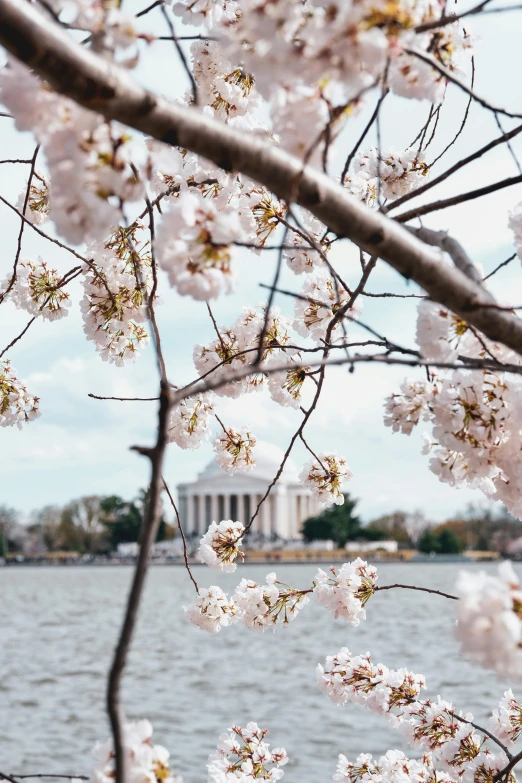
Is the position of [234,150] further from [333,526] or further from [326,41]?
[333,526]

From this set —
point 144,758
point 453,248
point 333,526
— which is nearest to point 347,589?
point 453,248

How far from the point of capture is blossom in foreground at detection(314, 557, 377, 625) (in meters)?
2.88

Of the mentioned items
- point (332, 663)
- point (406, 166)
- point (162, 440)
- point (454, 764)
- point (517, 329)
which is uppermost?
point (406, 166)

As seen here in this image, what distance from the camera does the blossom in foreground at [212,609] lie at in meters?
3.01

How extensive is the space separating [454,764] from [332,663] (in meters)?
0.51

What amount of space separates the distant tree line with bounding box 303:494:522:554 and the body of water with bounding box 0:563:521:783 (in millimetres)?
48939

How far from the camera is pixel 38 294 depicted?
294 cm

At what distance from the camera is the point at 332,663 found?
10.5 ft

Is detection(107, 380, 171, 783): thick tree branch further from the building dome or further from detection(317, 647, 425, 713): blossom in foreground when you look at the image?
the building dome

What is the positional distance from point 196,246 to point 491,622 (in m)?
0.57

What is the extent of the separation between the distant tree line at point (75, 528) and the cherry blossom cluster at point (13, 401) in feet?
254

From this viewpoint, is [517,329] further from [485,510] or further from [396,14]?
[485,510]

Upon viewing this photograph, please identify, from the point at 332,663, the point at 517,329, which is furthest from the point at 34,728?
the point at 517,329

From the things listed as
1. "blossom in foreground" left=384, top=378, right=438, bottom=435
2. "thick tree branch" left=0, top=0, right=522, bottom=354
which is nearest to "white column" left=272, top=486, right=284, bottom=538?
"blossom in foreground" left=384, top=378, right=438, bottom=435
